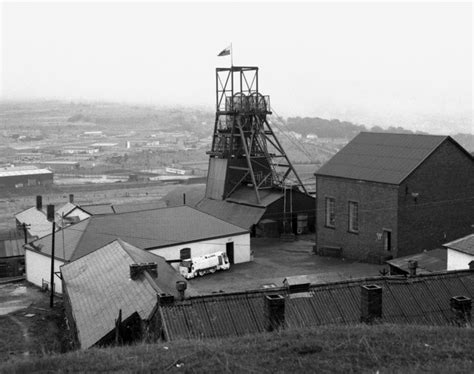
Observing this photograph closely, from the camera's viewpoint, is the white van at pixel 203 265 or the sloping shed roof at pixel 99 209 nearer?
the white van at pixel 203 265

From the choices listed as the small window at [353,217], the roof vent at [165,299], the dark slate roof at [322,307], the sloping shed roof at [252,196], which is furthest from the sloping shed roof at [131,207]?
the roof vent at [165,299]

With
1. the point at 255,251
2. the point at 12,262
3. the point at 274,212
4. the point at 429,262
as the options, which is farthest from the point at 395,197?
the point at 12,262

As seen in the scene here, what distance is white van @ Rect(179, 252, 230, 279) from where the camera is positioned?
29938 mm

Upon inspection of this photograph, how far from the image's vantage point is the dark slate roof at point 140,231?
30061mm

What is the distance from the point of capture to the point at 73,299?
2036 centimetres

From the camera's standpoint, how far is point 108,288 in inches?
782

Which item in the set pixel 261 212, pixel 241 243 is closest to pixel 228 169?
pixel 261 212

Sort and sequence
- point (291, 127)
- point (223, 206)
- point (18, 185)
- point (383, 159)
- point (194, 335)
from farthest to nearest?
point (291, 127) → point (18, 185) → point (223, 206) → point (383, 159) → point (194, 335)

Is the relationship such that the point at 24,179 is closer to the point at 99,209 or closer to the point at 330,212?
the point at 99,209

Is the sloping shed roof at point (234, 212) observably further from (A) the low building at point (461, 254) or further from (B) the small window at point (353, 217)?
(A) the low building at point (461, 254)

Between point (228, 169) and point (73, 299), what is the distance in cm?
2401

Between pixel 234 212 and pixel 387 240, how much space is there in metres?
11.8

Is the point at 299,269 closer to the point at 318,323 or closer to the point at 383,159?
the point at 383,159

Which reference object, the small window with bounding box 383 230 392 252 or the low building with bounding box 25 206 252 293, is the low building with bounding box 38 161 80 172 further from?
the small window with bounding box 383 230 392 252
